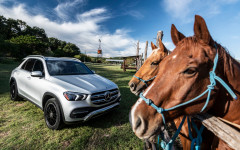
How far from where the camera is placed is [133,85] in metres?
2.95

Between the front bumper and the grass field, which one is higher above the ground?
the front bumper

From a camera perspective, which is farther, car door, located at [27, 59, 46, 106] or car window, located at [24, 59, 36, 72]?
car window, located at [24, 59, 36, 72]

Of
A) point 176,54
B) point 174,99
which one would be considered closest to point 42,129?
point 174,99

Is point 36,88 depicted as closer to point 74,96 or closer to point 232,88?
point 74,96

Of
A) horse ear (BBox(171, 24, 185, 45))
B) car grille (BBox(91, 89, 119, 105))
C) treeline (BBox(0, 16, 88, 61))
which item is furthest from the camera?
treeline (BBox(0, 16, 88, 61))

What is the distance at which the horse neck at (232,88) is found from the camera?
94cm

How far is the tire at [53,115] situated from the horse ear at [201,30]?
2.97 metres

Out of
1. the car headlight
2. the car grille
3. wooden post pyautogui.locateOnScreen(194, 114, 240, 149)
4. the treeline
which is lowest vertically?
the car grille

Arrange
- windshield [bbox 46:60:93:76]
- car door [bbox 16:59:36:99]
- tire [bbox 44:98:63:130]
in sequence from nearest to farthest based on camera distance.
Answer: tire [bbox 44:98:63:130]
windshield [bbox 46:60:93:76]
car door [bbox 16:59:36:99]

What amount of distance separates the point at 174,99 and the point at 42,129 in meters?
3.37

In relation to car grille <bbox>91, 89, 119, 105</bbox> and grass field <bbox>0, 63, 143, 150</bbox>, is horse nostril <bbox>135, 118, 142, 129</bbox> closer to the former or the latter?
grass field <bbox>0, 63, 143, 150</bbox>

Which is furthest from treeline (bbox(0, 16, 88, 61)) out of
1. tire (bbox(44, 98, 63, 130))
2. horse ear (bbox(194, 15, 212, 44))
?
horse ear (bbox(194, 15, 212, 44))

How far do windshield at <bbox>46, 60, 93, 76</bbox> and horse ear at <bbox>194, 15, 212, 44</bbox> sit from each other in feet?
11.6

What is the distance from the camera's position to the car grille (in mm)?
2716
